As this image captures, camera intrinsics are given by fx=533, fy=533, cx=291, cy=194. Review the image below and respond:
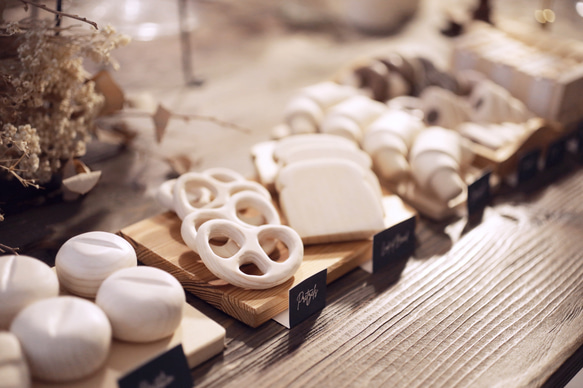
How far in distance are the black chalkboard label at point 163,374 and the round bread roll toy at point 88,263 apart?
13 cm

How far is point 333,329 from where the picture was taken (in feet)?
2.26

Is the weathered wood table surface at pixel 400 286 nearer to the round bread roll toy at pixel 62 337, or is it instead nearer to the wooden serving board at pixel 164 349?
the wooden serving board at pixel 164 349

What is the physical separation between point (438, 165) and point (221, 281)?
442 mm

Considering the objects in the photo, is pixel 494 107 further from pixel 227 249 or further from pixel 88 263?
pixel 88 263

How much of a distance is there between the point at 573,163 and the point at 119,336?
41.6 inches

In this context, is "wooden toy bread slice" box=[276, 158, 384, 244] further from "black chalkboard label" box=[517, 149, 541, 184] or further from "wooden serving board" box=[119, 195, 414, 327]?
"black chalkboard label" box=[517, 149, 541, 184]

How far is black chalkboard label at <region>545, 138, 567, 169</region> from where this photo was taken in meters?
1.15

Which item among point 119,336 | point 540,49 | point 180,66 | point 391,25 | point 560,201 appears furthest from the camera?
point 391,25

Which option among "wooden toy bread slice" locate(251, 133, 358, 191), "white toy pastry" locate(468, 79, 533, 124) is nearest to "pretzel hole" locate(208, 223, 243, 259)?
"wooden toy bread slice" locate(251, 133, 358, 191)

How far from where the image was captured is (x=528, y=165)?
110cm

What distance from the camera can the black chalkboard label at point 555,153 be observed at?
115 cm

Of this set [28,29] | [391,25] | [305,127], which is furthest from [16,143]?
[391,25]

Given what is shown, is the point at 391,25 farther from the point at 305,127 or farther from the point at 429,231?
the point at 429,231

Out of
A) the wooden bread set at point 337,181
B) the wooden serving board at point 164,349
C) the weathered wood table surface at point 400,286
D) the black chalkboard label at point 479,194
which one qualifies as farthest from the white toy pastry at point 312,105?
the wooden serving board at point 164,349
